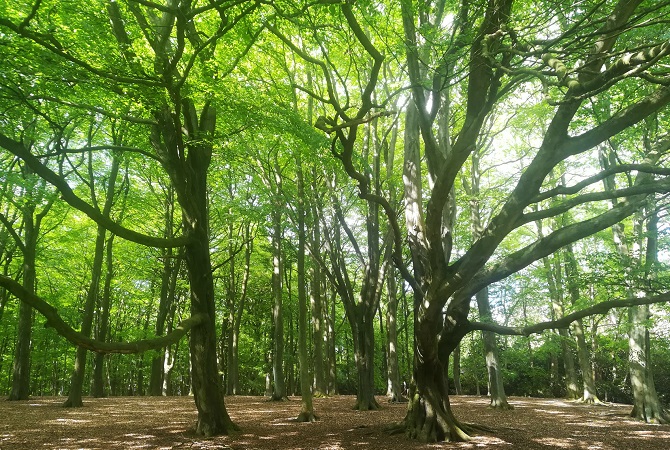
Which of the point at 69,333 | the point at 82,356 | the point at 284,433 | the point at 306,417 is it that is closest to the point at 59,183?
the point at 69,333

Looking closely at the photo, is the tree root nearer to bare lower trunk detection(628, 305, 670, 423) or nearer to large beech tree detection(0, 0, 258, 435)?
large beech tree detection(0, 0, 258, 435)

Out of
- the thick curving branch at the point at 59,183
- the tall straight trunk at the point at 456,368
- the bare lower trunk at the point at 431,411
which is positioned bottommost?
the tall straight trunk at the point at 456,368

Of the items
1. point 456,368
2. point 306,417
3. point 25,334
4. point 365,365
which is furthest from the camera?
point 456,368

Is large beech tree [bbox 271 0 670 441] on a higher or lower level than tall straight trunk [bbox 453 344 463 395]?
higher

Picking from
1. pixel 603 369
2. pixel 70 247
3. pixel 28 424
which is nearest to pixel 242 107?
pixel 28 424

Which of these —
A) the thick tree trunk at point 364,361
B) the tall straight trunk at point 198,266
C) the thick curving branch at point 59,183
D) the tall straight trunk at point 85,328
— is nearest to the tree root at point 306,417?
the tall straight trunk at point 198,266

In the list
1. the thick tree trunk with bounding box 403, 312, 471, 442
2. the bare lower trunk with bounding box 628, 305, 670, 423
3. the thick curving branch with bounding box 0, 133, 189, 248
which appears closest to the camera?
the thick curving branch with bounding box 0, 133, 189, 248

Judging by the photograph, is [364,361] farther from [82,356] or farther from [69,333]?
[69,333]

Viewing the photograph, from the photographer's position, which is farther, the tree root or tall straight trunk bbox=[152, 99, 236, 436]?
the tree root

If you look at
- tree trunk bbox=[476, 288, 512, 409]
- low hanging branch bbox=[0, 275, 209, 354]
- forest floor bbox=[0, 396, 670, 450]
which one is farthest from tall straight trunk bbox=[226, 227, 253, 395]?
low hanging branch bbox=[0, 275, 209, 354]

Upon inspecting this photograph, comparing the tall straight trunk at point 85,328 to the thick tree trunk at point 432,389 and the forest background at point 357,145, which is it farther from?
the thick tree trunk at point 432,389

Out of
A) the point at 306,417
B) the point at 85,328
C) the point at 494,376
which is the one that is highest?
the point at 85,328

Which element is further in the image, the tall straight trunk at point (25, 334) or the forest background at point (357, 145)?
the tall straight trunk at point (25, 334)

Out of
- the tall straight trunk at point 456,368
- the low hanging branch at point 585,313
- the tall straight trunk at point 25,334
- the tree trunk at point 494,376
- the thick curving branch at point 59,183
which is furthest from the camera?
the tall straight trunk at point 456,368
